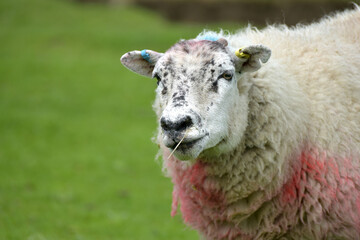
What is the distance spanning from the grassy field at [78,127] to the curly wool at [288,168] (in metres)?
3.47

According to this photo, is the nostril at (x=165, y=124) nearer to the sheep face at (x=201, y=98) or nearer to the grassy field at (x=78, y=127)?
the sheep face at (x=201, y=98)

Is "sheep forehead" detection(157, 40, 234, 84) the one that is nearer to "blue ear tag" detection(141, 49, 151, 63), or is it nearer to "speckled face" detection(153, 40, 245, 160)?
"speckled face" detection(153, 40, 245, 160)

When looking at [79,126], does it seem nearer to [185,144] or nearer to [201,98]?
[201,98]

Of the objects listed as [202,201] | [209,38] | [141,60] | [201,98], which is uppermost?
[209,38]

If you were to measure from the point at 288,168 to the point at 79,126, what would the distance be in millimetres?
10438

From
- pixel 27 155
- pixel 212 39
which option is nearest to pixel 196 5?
pixel 27 155

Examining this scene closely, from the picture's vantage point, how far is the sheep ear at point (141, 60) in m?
4.93

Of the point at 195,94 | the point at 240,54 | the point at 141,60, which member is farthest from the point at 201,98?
the point at 141,60

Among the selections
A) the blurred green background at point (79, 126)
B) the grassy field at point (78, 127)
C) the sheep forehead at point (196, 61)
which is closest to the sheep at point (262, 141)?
the sheep forehead at point (196, 61)

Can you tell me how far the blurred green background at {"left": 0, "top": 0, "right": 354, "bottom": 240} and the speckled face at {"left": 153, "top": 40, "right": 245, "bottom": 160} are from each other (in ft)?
12.4

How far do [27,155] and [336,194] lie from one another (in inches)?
345

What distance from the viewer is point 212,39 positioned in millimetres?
4859

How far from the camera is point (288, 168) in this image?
4.71m

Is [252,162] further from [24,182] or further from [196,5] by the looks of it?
[196,5]
